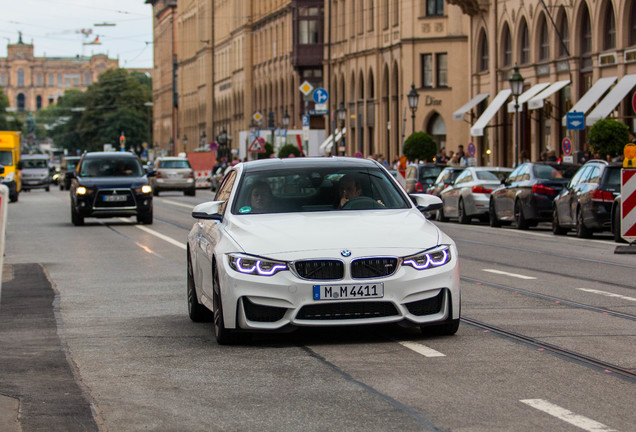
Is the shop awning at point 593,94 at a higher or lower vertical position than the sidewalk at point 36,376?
higher

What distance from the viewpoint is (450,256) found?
10195 mm

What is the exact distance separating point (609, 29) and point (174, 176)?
1043 inches

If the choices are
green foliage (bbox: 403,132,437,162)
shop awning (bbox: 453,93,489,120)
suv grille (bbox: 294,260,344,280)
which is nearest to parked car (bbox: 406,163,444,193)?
green foliage (bbox: 403,132,437,162)

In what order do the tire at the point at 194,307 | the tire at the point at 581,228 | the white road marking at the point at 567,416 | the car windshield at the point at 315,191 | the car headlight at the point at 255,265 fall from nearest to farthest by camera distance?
1. the white road marking at the point at 567,416
2. the car headlight at the point at 255,265
3. the car windshield at the point at 315,191
4. the tire at the point at 194,307
5. the tire at the point at 581,228

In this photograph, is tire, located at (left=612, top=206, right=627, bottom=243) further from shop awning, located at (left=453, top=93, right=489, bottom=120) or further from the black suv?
shop awning, located at (left=453, top=93, right=489, bottom=120)

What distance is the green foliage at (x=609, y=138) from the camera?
3503 cm

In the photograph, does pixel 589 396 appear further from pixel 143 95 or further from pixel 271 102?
pixel 143 95

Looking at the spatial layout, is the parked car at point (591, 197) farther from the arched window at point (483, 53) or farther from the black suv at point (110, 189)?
the arched window at point (483, 53)

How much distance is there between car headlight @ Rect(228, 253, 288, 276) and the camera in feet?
32.1

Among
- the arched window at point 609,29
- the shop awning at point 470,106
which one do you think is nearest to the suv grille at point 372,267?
the arched window at point 609,29

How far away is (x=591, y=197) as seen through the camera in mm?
25359

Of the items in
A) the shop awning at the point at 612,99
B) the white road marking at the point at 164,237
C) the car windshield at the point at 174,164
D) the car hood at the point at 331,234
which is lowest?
the white road marking at the point at 164,237

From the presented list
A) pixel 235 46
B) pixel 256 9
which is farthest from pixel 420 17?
pixel 235 46

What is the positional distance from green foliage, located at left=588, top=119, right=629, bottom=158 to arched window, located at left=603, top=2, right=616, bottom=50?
11007 mm
